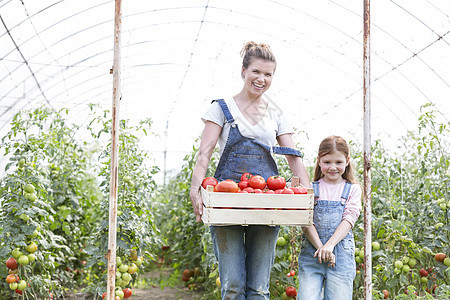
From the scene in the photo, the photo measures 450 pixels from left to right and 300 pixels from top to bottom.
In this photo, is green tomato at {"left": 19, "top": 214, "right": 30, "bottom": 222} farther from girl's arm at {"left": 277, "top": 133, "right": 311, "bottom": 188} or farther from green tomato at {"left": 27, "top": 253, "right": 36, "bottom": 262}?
girl's arm at {"left": 277, "top": 133, "right": 311, "bottom": 188}

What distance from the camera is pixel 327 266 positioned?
87.9 inches

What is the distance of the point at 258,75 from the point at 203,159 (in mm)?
449

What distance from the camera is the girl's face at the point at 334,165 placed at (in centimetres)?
235

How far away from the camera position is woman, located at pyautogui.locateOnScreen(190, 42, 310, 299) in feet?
6.66

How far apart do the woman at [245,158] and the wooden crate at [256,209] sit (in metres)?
0.17

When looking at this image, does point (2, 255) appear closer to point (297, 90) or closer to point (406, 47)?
point (406, 47)

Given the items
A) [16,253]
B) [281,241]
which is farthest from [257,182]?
[16,253]

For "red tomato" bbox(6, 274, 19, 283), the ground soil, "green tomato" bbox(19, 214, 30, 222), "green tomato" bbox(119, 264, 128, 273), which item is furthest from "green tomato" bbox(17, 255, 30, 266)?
the ground soil

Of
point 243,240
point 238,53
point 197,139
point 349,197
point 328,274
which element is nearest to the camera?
point 243,240

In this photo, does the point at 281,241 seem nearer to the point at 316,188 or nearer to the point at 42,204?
the point at 316,188

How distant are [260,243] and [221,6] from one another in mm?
7226

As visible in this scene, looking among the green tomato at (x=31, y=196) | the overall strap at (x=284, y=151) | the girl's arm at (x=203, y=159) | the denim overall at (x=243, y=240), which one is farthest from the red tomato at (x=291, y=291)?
the green tomato at (x=31, y=196)

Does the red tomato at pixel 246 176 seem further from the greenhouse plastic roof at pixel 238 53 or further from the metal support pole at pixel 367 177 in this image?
the greenhouse plastic roof at pixel 238 53

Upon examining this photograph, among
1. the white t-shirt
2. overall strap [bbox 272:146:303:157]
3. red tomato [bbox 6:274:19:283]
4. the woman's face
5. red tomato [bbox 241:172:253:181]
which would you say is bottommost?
red tomato [bbox 6:274:19:283]
